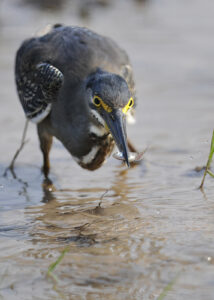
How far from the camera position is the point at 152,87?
25.0ft

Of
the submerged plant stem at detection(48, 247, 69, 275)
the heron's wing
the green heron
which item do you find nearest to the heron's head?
the green heron

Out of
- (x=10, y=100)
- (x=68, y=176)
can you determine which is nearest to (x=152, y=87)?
(x=10, y=100)

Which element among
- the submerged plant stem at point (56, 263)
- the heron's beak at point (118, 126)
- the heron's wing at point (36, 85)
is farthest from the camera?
the heron's wing at point (36, 85)

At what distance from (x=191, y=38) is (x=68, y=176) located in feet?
13.9

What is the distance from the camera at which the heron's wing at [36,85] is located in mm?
5344

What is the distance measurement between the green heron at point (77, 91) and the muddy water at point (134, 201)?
0.37 metres

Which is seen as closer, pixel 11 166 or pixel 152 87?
pixel 11 166

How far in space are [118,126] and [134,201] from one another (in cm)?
64

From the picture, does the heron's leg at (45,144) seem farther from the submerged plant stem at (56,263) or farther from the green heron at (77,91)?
the submerged plant stem at (56,263)

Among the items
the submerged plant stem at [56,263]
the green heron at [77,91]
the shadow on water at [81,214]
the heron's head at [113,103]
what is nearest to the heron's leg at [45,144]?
the green heron at [77,91]

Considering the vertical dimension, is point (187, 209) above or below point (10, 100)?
above

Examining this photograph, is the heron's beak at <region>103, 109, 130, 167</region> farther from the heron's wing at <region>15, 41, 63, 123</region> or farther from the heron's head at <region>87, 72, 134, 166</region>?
the heron's wing at <region>15, 41, 63, 123</region>

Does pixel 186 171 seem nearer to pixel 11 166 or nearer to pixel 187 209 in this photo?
pixel 187 209

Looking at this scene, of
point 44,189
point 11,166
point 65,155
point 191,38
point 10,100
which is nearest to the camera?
point 44,189
